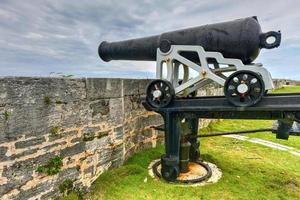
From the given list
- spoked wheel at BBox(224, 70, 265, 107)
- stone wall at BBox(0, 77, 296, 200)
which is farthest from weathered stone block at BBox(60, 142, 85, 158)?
spoked wheel at BBox(224, 70, 265, 107)

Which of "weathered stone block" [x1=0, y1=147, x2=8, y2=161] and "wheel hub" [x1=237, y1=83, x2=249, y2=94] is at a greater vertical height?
"wheel hub" [x1=237, y1=83, x2=249, y2=94]

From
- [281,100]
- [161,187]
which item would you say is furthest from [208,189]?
[281,100]

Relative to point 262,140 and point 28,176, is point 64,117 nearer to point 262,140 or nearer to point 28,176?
point 28,176

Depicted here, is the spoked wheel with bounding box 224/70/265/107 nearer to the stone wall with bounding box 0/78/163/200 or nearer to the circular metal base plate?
the circular metal base plate

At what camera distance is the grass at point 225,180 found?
4254 mm

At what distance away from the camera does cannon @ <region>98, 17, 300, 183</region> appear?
396cm

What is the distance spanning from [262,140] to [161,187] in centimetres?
449

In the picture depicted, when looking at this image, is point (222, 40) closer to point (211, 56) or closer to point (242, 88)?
point (211, 56)

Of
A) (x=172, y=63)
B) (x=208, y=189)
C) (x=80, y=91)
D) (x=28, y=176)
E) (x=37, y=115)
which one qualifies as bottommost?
(x=208, y=189)

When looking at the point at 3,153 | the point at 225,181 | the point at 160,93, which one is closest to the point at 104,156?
the point at 160,93

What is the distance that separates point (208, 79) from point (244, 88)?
695 mm

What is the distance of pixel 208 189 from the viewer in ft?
14.6

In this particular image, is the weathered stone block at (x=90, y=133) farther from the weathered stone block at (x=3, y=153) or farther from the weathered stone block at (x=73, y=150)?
the weathered stone block at (x=3, y=153)

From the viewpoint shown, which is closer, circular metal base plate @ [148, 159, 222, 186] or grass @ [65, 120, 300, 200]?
grass @ [65, 120, 300, 200]
